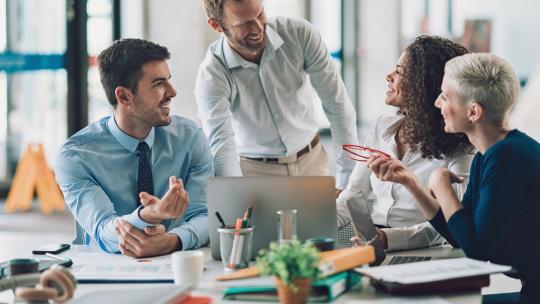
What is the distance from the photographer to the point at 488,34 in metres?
10.6

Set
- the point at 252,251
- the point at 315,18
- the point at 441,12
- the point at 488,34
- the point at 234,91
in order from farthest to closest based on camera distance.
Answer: the point at 441,12
the point at 488,34
the point at 315,18
the point at 234,91
the point at 252,251

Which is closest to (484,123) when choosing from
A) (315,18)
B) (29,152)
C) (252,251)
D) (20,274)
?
(252,251)

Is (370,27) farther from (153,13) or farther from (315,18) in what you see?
(153,13)

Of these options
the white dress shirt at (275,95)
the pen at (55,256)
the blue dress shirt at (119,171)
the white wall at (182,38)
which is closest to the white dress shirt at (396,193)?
the blue dress shirt at (119,171)

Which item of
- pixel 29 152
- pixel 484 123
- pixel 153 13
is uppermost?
pixel 153 13

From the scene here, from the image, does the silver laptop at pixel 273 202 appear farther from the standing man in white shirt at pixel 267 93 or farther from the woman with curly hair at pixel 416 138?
the standing man in white shirt at pixel 267 93

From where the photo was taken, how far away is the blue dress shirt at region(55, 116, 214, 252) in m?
2.59

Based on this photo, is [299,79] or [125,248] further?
[299,79]

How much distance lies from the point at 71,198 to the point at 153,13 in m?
4.33

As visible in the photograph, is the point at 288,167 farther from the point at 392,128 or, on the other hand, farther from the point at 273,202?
the point at 273,202

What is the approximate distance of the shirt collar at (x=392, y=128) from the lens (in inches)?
112

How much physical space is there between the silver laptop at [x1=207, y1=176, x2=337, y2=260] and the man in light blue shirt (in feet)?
0.98

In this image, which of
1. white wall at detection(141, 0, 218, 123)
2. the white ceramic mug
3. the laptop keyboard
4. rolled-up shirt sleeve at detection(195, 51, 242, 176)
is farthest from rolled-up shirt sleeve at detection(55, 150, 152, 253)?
white wall at detection(141, 0, 218, 123)

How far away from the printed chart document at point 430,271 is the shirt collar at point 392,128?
0.87 meters
